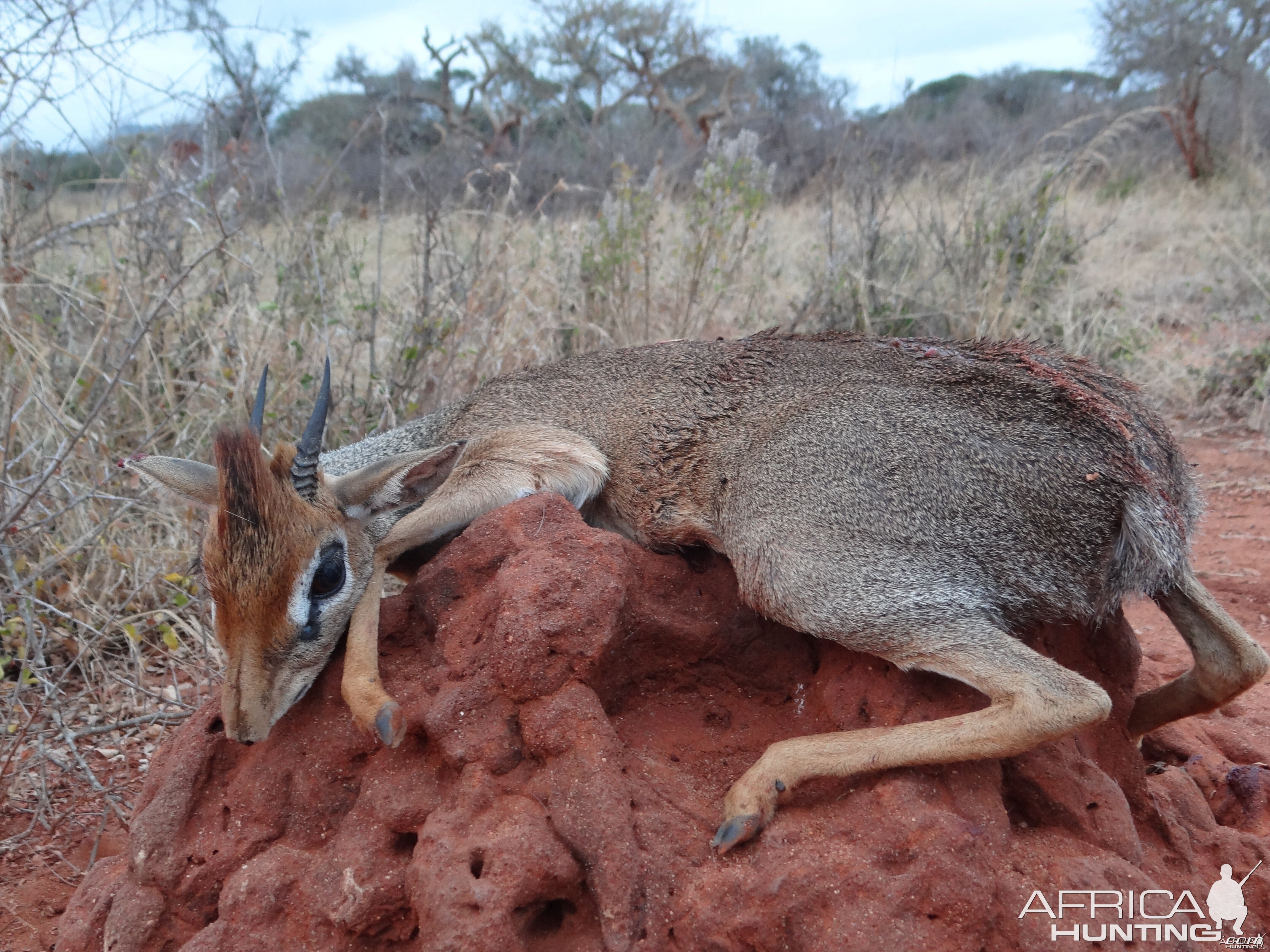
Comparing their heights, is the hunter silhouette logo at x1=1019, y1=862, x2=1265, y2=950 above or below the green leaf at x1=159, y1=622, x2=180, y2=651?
above

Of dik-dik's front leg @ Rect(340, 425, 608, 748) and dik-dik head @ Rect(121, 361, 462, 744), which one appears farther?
dik-dik's front leg @ Rect(340, 425, 608, 748)

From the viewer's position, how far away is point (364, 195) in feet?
56.2

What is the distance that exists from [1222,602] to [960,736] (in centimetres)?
335

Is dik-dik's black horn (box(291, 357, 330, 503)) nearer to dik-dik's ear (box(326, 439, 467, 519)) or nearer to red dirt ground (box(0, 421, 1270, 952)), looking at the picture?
dik-dik's ear (box(326, 439, 467, 519))

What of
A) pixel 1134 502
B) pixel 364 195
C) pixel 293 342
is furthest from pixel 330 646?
pixel 364 195

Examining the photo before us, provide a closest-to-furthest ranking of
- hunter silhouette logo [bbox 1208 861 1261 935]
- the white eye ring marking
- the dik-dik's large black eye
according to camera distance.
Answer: hunter silhouette logo [bbox 1208 861 1261 935] → the white eye ring marking → the dik-dik's large black eye

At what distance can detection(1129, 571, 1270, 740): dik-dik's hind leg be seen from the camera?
10.8 ft

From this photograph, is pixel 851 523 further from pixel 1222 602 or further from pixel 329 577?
pixel 1222 602

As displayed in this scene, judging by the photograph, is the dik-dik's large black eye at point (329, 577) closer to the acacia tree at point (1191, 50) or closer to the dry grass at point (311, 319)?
the dry grass at point (311, 319)

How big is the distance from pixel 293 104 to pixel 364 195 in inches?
114

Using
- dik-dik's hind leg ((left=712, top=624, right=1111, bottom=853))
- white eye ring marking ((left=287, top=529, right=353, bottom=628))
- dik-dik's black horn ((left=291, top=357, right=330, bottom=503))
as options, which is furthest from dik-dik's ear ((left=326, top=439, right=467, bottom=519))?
dik-dik's hind leg ((left=712, top=624, right=1111, bottom=853))

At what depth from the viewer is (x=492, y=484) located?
3.79 m

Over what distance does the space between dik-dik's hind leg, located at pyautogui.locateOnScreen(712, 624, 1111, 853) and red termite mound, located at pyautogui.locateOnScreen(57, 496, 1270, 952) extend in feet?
0.20

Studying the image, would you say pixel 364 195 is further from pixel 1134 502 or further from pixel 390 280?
pixel 1134 502
